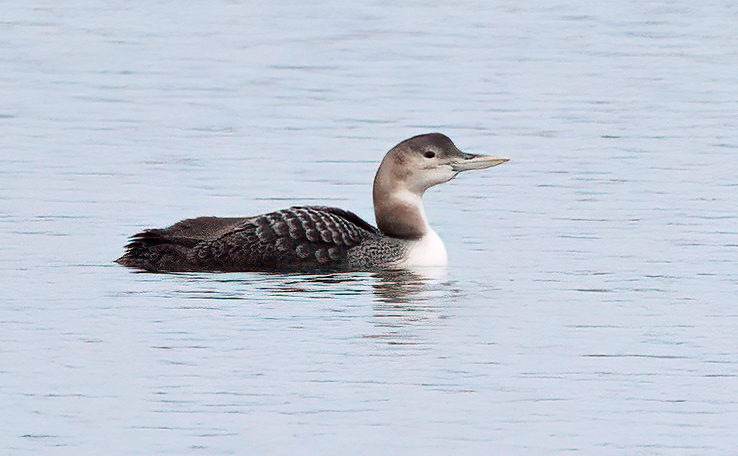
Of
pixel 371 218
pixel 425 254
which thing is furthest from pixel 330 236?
pixel 371 218

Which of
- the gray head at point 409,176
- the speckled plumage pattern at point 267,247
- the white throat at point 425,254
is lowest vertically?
the white throat at point 425,254

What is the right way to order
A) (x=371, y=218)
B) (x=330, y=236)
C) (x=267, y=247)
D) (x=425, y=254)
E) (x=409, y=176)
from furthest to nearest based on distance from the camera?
(x=371, y=218)
(x=409, y=176)
(x=425, y=254)
(x=330, y=236)
(x=267, y=247)

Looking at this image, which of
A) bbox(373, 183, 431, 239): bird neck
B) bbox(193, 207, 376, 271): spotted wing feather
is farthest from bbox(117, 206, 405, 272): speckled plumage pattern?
bbox(373, 183, 431, 239): bird neck

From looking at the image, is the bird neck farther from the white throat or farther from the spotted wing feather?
the spotted wing feather

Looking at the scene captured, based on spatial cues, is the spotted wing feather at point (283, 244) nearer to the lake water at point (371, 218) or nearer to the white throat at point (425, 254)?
the lake water at point (371, 218)

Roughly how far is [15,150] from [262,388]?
20.6ft

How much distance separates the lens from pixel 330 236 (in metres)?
10.2

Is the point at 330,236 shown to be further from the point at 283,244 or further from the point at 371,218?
the point at 371,218

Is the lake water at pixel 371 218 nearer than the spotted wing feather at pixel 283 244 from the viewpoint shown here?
Yes

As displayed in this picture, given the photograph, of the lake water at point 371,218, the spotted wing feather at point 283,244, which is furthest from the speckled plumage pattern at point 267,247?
the lake water at point 371,218

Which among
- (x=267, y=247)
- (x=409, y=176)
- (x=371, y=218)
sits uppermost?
(x=409, y=176)

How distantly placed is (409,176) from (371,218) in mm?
1284

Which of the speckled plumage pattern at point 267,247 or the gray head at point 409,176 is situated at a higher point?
the gray head at point 409,176

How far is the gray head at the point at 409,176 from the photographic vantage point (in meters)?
10.6
